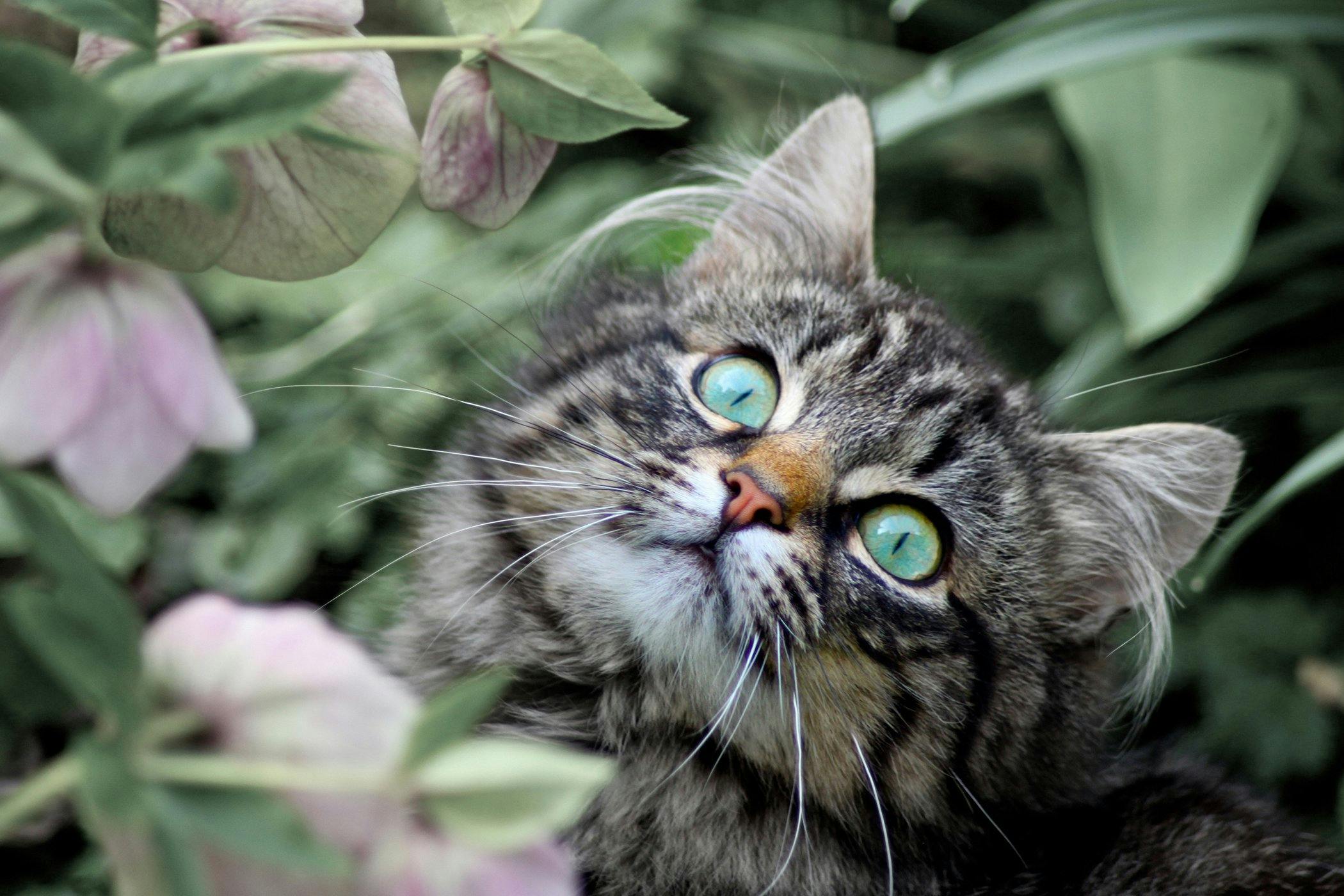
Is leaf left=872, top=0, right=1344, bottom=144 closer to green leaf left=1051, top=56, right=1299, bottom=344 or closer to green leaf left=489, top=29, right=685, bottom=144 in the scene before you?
green leaf left=1051, top=56, right=1299, bottom=344

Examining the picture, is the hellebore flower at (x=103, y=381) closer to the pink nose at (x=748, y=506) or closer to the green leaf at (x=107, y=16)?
the green leaf at (x=107, y=16)

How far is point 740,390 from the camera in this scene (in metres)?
1.11

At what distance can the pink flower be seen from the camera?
0.32 metres

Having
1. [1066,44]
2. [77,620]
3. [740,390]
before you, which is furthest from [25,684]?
[1066,44]

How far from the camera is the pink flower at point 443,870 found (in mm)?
319

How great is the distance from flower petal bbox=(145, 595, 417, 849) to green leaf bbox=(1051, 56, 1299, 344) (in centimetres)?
130

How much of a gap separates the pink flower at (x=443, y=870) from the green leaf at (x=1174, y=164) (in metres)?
1.28

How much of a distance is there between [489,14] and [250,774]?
0.36 meters

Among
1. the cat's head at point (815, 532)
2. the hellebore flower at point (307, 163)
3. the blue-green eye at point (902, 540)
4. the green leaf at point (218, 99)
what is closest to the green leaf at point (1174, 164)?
the cat's head at point (815, 532)

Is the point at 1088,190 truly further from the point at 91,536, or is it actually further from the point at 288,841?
the point at 288,841

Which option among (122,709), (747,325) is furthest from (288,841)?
(747,325)

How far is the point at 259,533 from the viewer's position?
51.8 inches

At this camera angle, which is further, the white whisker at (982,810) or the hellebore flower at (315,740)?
the white whisker at (982,810)

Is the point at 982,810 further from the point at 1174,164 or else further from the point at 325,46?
the point at 1174,164
